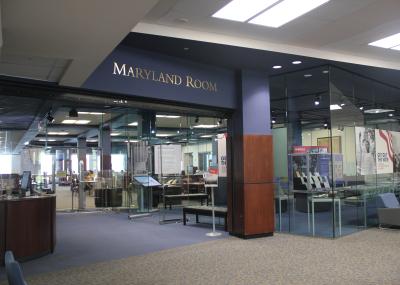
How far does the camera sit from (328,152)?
8156 millimetres

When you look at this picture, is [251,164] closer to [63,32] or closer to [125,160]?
[63,32]

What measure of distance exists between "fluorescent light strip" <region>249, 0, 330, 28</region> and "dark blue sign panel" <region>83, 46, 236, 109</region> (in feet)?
5.89

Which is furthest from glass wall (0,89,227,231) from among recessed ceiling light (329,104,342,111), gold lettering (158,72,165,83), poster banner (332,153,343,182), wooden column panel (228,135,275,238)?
gold lettering (158,72,165,83)

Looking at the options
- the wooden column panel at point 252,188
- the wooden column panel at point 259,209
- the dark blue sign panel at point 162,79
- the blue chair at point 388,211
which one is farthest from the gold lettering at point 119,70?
the blue chair at point 388,211

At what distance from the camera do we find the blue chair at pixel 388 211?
8.54m

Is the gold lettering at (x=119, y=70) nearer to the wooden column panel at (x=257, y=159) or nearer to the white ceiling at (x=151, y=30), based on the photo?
the white ceiling at (x=151, y=30)

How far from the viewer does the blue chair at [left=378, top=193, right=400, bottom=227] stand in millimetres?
8539

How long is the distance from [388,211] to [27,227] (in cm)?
716

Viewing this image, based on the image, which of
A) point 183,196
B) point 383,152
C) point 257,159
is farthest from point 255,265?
point 183,196

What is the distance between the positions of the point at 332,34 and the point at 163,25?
112 inches

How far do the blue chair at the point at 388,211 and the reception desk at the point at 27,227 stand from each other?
676cm

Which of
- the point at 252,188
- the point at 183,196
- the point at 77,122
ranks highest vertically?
the point at 77,122

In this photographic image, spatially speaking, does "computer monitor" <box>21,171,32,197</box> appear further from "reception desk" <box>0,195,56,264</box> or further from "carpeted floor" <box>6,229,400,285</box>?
"carpeted floor" <box>6,229,400,285</box>

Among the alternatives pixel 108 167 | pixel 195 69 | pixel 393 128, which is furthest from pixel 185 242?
pixel 108 167
